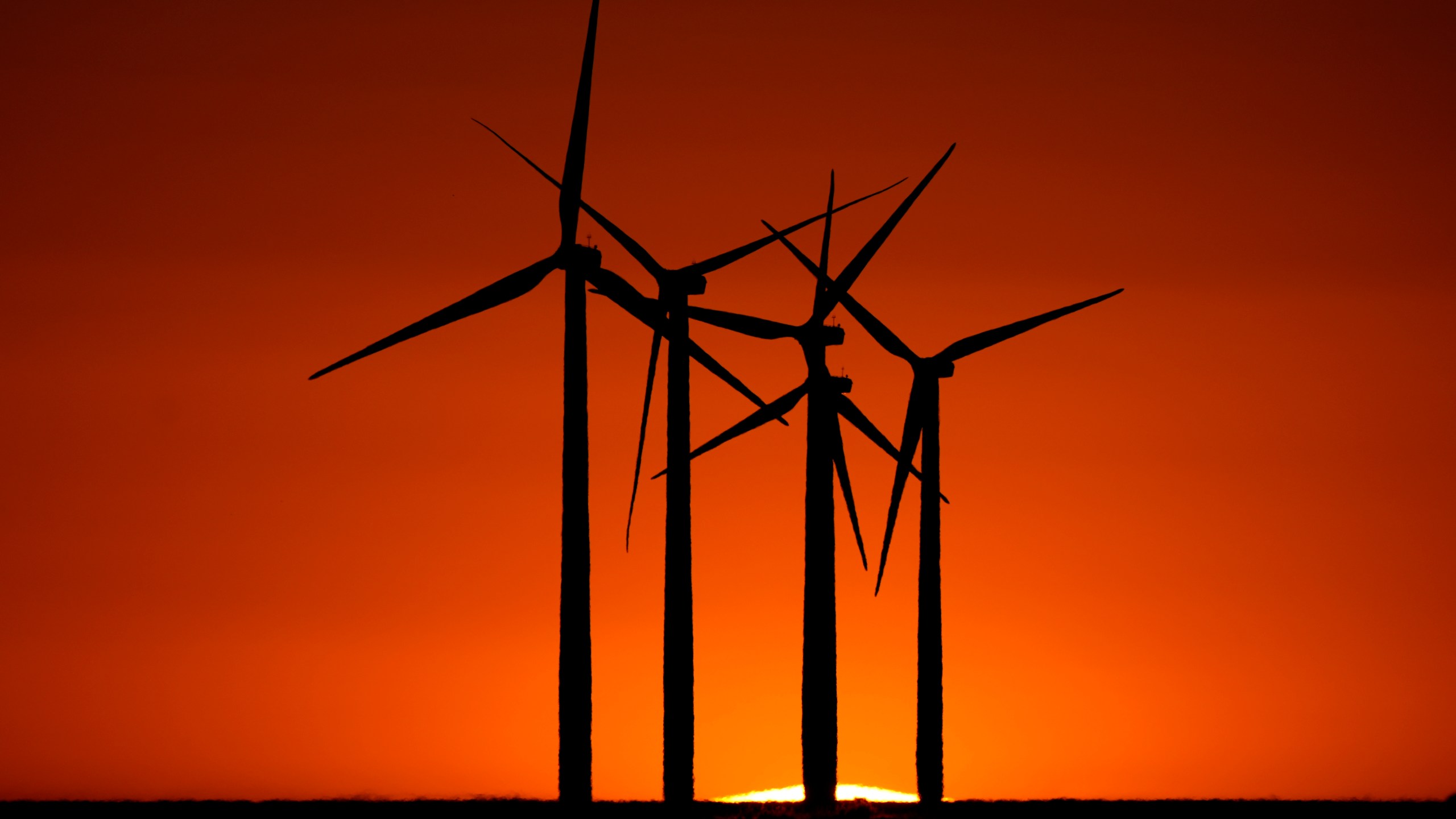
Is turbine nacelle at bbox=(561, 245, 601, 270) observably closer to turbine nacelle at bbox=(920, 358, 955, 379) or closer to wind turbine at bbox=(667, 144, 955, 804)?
wind turbine at bbox=(667, 144, 955, 804)

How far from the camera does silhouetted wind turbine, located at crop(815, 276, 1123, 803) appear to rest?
58.6m

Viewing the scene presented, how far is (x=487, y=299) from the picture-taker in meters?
51.4

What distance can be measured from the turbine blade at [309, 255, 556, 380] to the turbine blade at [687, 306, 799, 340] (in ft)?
23.6

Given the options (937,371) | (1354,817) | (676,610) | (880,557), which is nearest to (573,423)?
(676,610)

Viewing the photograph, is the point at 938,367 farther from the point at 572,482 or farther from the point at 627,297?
the point at 572,482

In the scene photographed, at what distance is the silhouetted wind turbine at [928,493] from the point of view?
192 feet

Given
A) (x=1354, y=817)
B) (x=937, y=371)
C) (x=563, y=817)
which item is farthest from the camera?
(x=937, y=371)

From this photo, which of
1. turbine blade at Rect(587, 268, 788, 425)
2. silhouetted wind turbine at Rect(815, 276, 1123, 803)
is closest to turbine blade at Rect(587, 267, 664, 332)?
turbine blade at Rect(587, 268, 788, 425)

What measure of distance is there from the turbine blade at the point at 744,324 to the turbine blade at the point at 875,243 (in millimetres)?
2281

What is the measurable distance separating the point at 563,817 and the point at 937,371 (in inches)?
885

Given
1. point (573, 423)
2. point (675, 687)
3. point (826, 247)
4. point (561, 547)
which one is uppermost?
point (826, 247)

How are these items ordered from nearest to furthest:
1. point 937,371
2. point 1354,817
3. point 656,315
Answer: point 1354,817, point 656,315, point 937,371

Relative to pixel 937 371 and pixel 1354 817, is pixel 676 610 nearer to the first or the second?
pixel 937 371

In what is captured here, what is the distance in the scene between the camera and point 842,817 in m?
50.0
